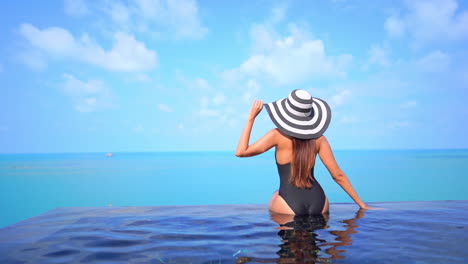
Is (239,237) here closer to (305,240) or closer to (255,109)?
(305,240)

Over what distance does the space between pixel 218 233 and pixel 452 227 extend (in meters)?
2.81

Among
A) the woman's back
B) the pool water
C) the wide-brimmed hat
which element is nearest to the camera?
the pool water

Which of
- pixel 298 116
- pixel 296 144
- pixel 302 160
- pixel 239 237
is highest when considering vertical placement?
pixel 298 116

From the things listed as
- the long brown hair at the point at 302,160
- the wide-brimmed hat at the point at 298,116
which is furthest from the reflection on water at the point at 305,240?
the wide-brimmed hat at the point at 298,116

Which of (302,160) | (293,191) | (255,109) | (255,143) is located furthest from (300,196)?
(255,109)

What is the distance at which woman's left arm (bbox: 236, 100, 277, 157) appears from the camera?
4.12m

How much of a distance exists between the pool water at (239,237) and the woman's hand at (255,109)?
130cm

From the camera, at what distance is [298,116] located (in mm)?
4164

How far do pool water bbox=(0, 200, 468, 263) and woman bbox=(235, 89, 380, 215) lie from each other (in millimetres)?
250

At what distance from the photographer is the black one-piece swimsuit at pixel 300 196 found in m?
4.25

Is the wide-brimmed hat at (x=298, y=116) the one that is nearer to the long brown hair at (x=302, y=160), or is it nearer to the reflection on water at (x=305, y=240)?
the long brown hair at (x=302, y=160)

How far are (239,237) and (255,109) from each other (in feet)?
4.70

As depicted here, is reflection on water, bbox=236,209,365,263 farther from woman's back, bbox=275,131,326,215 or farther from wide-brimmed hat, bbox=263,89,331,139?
wide-brimmed hat, bbox=263,89,331,139

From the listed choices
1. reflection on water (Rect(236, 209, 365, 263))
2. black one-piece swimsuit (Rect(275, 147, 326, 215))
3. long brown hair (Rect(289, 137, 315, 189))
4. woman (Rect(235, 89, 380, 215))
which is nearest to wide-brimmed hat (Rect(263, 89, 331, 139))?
woman (Rect(235, 89, 380, 215))
